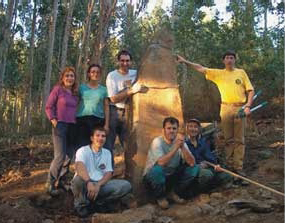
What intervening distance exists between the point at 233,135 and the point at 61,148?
87.0 inches

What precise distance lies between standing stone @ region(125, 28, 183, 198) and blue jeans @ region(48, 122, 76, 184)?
2.52ft

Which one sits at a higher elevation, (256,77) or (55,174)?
(256,77)

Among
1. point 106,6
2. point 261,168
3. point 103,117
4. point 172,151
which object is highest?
point 106,6

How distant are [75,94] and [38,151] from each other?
3943 millimetres

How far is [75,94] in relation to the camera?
5469mm

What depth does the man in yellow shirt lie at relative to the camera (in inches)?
231

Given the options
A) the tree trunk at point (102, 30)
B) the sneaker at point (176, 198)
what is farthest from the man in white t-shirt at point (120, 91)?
the tree trunk at point (102, 30)

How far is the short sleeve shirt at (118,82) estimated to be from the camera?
5728mm

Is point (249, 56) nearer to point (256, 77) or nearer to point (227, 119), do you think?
point (256, 77)

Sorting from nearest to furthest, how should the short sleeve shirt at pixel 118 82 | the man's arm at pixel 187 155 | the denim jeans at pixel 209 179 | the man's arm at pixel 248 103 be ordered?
1. the man's arm at pixel 187 155
2. the denim jeans at pixel 209 179
3. the man's arm at pixel 248 103
4. the short sleeve shirt at pixel 118 82

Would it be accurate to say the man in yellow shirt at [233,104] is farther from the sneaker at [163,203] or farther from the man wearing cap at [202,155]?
the sneaker at [163,203]

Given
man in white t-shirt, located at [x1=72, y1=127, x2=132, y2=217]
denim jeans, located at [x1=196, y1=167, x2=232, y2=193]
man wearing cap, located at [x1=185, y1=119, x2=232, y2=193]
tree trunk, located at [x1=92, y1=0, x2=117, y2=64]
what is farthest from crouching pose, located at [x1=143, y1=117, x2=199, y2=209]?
tree trunk, located at [x1=92, y1=0, x2=117, y2=64]

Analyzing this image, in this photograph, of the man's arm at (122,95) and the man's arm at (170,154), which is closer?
the man's arm at (170,154)

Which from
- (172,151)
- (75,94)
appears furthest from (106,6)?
(172,151)
